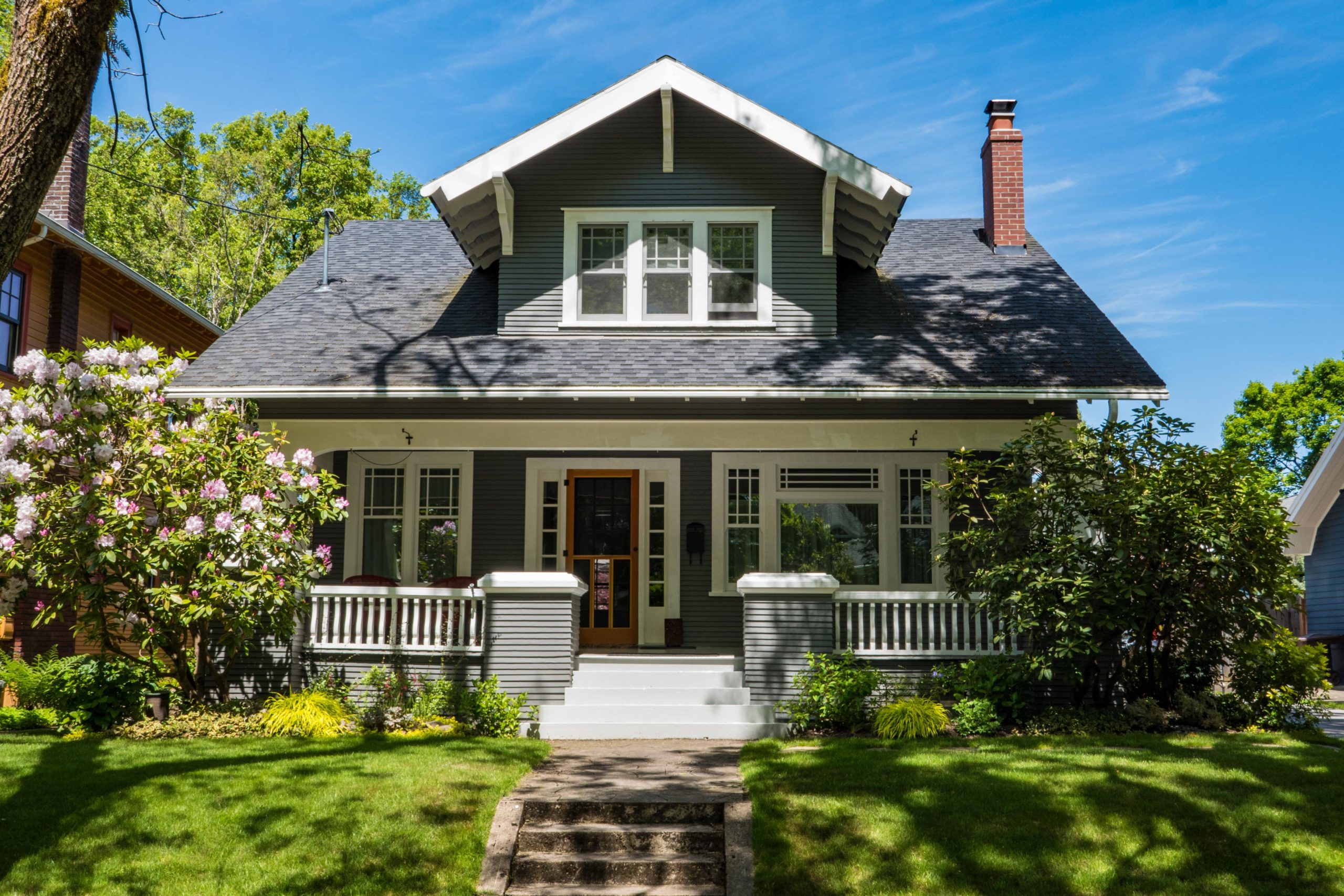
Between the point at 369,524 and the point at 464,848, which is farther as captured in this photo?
the point at 369,524

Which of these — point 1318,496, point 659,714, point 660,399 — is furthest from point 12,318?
point 1318,496

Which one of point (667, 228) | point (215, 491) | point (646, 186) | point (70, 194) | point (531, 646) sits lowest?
point (531, 646)

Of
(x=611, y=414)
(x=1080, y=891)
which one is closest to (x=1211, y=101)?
(x=611, y=414)

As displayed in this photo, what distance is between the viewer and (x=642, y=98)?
1179 cm

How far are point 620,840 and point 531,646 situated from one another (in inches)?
139

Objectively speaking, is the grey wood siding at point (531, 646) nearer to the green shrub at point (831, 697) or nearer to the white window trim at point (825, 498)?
the green shrub at point (831, 697)

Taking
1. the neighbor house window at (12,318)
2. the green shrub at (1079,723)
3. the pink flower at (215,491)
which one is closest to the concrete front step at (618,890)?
the green shrub at (1079,723)

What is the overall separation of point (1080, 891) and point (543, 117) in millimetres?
9297

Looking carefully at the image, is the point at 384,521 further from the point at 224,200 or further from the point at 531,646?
the point at 224,200

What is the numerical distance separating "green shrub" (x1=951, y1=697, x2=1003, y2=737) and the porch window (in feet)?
22.1

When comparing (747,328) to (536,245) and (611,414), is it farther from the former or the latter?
(536,245)

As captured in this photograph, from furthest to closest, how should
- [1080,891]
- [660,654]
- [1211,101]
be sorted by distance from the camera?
1. [1211,101]
2. [660,654]
3. [1080,891]

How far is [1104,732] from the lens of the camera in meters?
9.09

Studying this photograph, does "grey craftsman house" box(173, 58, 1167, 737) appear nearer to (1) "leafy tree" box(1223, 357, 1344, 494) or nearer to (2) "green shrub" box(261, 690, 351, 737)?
(2) "green shrub" box(261, 690, 351, 737)
